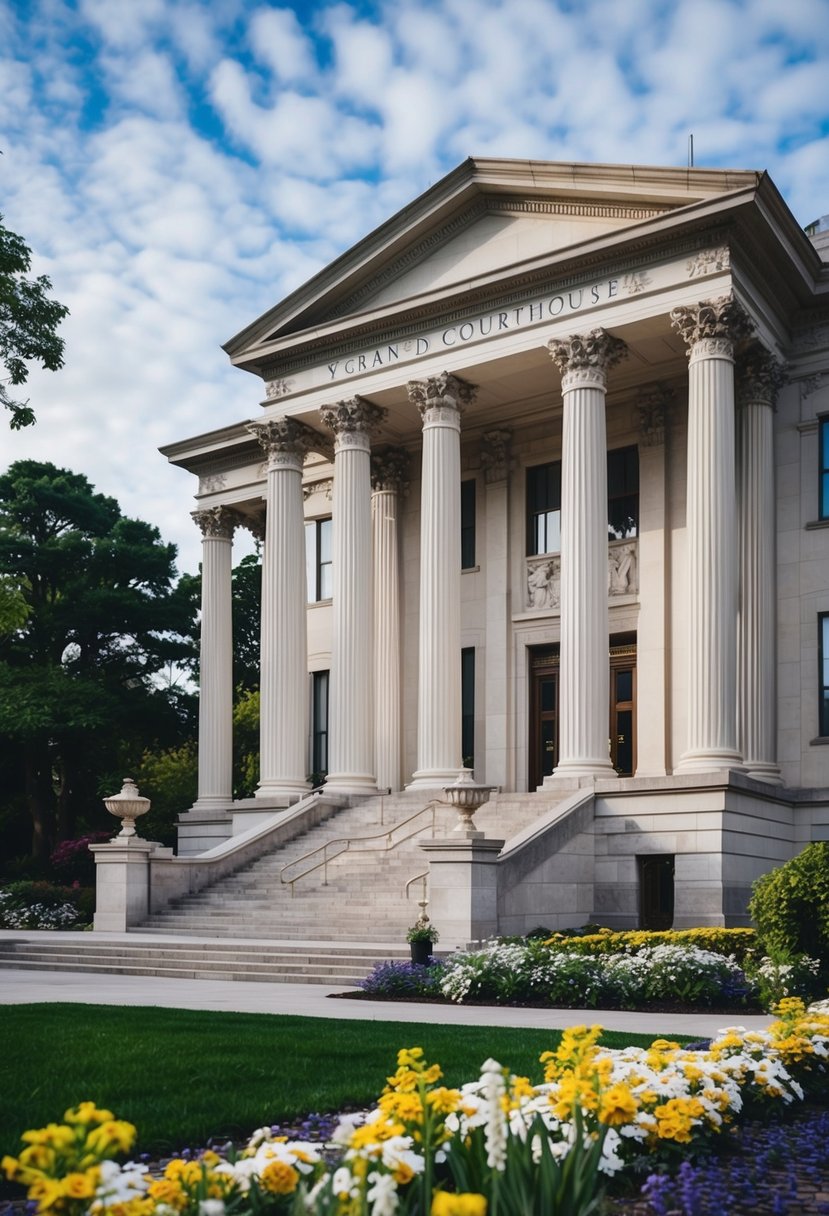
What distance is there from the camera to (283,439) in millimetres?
36625

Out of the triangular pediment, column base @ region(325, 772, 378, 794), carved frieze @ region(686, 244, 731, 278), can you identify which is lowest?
column base @ region(325, 772, 378, 794)

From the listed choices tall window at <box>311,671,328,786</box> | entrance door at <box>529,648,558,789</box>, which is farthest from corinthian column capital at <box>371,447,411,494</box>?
entrance door at <box>529,648,558,789</box>

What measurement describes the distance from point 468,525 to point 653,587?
21.5ft

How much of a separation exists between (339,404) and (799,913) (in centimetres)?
2133

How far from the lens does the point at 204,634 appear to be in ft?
135

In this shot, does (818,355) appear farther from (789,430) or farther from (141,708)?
(141,708)

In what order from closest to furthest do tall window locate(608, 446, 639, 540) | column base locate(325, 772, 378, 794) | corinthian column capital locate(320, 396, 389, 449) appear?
column base locate(325, 772, 378, 794), tall window locate(608, 446, 639, 540), corinthian column capital locate(320, 396, 389, 449)

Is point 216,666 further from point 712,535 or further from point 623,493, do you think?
point 712,535

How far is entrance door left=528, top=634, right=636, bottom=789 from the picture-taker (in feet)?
112

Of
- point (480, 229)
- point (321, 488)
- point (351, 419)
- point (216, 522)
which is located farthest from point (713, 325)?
point (216, 522)

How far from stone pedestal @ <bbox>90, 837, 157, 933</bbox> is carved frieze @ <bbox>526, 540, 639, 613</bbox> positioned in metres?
12.3

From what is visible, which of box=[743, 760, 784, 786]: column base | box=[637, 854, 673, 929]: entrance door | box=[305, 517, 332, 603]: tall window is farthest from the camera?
box=[305, 517, 332, 603]: tall window

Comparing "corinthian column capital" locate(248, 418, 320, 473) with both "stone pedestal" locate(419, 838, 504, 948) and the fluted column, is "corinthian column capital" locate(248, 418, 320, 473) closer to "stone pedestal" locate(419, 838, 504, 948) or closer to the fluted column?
the fluted column

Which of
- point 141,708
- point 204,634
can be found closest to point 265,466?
point 204,634
